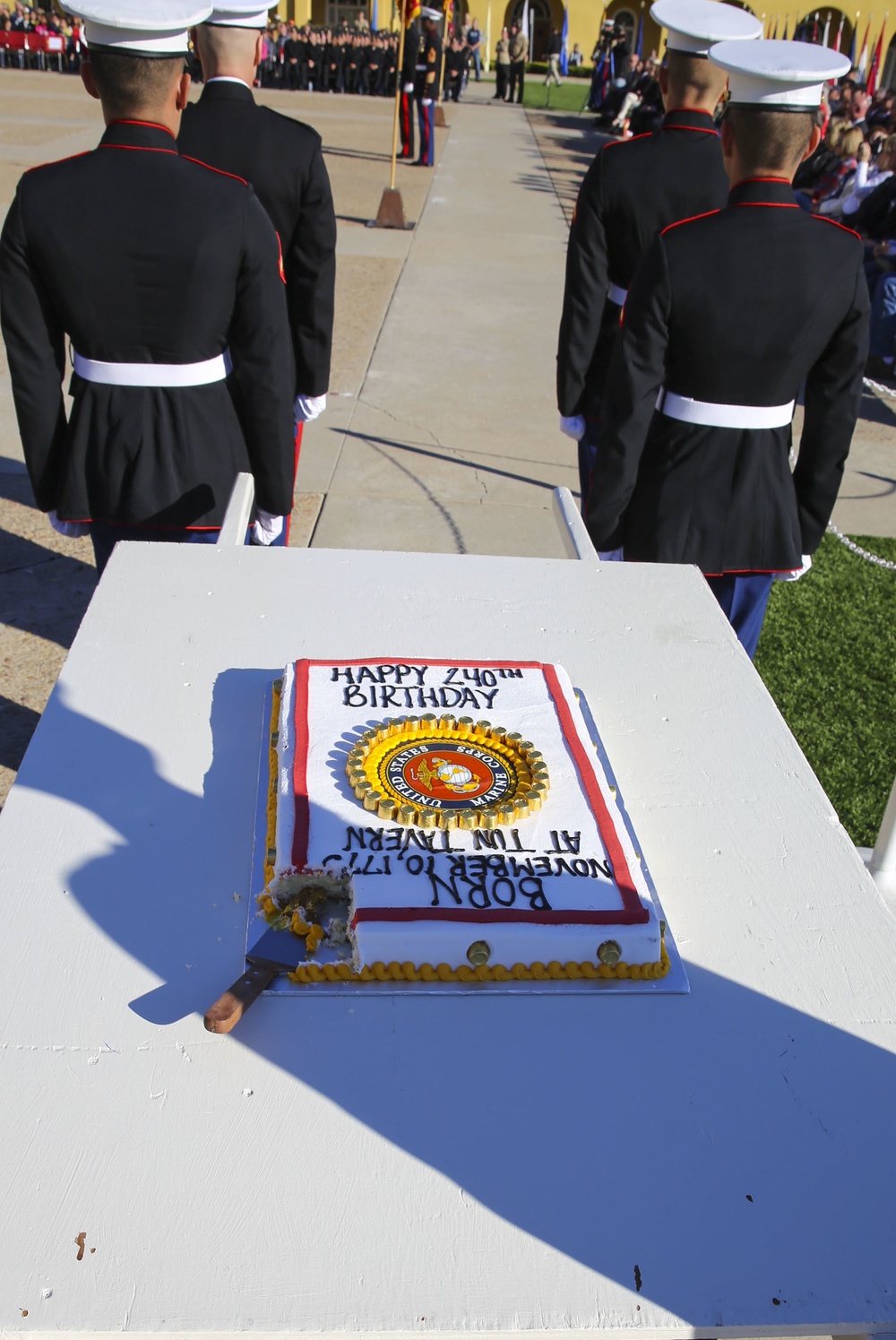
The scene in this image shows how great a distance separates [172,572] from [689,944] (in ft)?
3.58

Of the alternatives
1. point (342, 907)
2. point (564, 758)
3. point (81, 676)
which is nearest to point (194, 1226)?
point (342, 907)

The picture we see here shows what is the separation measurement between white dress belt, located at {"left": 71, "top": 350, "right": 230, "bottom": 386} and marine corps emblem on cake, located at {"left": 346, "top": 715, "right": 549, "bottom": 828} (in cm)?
143

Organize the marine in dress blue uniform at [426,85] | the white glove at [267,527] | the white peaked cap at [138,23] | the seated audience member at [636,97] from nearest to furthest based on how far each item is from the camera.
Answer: the white peaked cap at [138,23]
the white glove at [267,527]
the marine in dress blue uniform at [426,85]
the seated audience member at [636,97]

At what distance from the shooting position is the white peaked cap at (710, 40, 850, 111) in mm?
2348

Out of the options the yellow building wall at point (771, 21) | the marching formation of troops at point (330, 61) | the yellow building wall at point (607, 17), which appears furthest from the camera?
the yellow building wall at point (607, 17)

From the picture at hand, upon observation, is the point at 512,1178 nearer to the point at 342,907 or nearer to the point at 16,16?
the point at 342,907

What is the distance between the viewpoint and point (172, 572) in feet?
6.09

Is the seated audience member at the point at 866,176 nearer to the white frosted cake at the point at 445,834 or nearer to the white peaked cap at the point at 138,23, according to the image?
the white peaked cap at the point at 138,23

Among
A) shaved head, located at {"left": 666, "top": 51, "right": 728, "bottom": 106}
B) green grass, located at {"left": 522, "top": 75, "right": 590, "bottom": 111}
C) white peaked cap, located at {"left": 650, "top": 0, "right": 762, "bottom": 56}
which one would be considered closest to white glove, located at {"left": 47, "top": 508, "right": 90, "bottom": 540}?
white peaked cap, located at {"left": 650, "top": 0, "right": 762, "bottom": 56}

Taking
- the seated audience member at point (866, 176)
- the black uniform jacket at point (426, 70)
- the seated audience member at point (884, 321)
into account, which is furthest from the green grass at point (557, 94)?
the seated audience member at point (884, 321)

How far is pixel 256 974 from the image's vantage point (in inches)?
42.9

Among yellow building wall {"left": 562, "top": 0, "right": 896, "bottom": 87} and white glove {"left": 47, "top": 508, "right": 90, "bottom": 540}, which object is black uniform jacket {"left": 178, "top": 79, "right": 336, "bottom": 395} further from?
yellow building wall {"left": 562, "top": 0, "right": 896, "bottom": 87}

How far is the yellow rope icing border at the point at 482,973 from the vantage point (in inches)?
44.2

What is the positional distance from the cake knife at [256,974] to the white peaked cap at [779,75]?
2150 mm
